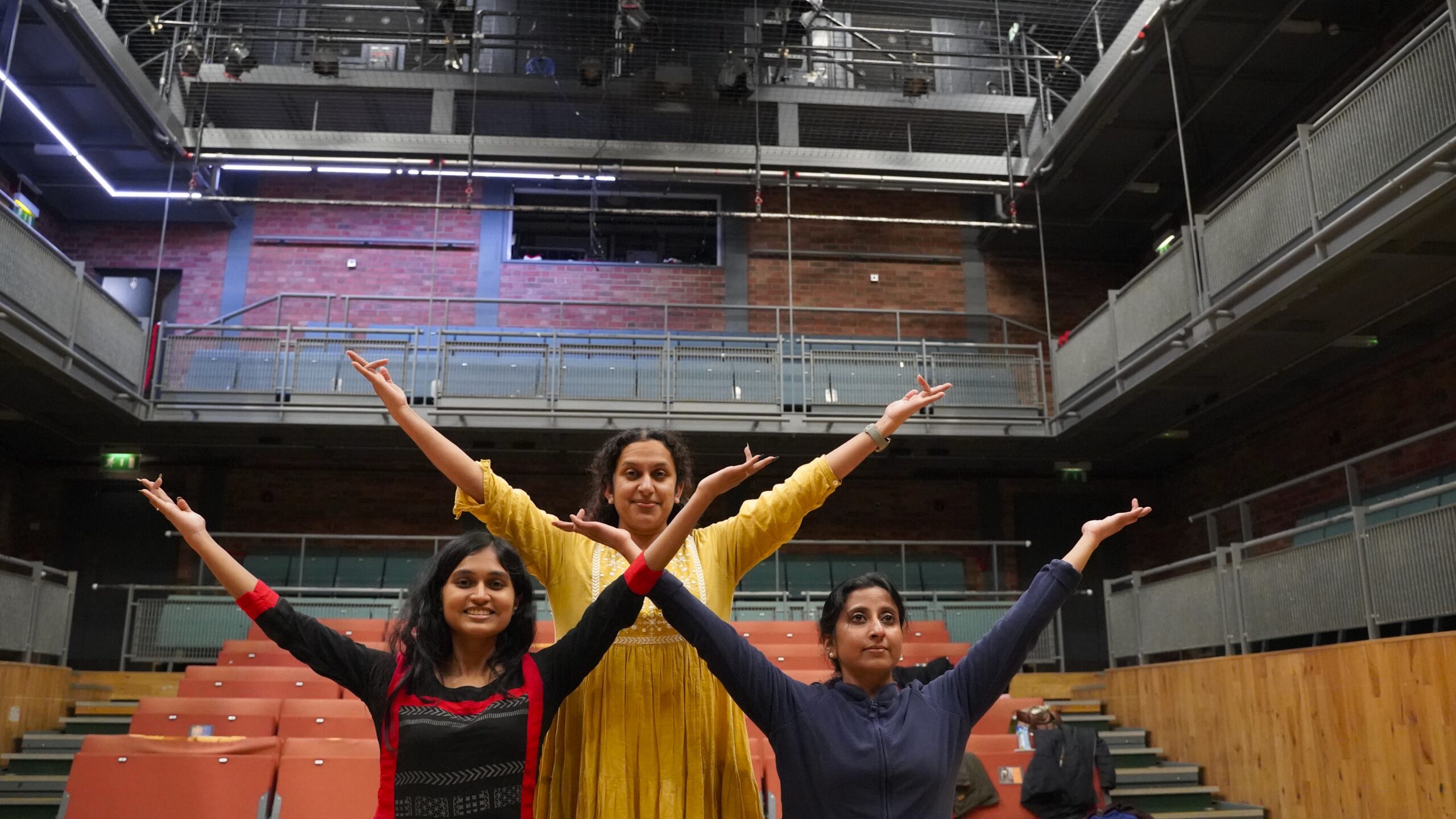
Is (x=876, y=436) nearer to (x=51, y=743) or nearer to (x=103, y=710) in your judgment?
(x=51, y=743)

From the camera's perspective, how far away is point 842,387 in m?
10.9

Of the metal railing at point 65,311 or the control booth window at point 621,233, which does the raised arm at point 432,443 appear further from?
the control booth window at point 621,233

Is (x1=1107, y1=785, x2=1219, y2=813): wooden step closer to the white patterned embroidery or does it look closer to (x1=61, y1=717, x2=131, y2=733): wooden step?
the white patterned embroidery

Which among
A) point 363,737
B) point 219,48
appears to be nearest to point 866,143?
point 219,48

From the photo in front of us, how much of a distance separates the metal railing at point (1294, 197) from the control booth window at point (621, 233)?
201 inches

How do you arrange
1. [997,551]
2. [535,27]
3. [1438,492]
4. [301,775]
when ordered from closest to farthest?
1. [301,775]
2. [1438,492]
3. [535,27]
4. [997,551]

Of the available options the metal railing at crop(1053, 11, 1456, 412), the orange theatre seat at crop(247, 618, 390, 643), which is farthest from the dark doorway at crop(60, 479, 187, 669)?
the metal railing at crop(1053, 11, 1456, 412)

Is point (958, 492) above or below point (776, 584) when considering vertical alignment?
above

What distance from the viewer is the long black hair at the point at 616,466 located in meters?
2.28

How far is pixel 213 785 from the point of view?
16.3ft

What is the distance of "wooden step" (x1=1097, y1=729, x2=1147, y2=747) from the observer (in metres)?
8.44

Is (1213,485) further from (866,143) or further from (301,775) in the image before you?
(301,775)

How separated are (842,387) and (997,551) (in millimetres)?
3269

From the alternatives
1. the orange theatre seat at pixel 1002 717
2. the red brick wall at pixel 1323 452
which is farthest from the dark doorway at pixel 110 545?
the red brick wall at pixel 1323 452
